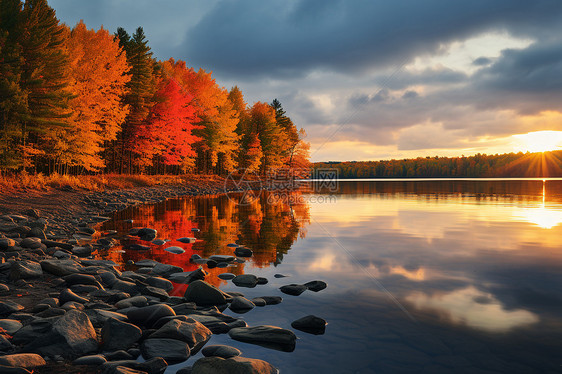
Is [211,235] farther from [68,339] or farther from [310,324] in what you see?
[68,339]

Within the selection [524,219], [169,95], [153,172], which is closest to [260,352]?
[524,219]

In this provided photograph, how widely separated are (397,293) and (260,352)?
374 cm

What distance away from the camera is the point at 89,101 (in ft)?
88.6

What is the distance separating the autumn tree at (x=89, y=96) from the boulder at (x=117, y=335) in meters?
23.7

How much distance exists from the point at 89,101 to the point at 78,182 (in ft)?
20.4

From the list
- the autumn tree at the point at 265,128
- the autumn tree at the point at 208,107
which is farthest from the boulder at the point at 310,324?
the autumn tree at the point at 265,128

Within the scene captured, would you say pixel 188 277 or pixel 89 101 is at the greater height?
pixel 89 101

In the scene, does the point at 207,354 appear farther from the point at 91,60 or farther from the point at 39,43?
the point at 91,60

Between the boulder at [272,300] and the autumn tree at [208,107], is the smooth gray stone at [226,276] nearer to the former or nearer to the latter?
the boulder at [272,300]

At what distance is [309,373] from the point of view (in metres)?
4.59

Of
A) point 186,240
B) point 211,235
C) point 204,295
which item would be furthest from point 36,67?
point 204,295

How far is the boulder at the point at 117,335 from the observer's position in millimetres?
4828

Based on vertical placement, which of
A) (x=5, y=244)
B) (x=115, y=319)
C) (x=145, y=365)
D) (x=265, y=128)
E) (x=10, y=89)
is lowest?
(x=145, y=365)

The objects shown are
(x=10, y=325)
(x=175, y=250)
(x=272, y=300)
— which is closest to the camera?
(x=10, y=325)
